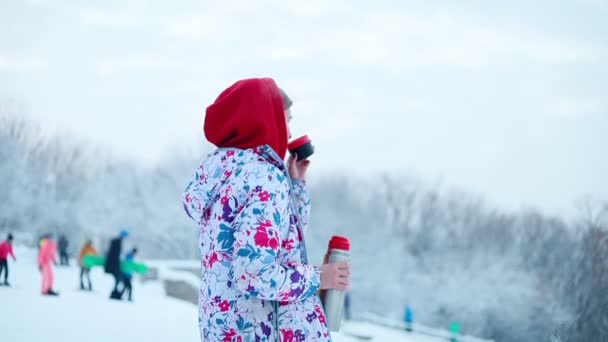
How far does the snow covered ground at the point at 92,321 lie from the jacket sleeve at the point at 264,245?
2.51m

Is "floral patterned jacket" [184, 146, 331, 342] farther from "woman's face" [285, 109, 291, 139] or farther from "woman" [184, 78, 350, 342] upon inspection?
"woman's face" [285, 109, 291, 139]

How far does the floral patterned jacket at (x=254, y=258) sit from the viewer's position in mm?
1645

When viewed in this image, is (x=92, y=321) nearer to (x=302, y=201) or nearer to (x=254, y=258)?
(x=302, y=201)

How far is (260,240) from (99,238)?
33.0 metres

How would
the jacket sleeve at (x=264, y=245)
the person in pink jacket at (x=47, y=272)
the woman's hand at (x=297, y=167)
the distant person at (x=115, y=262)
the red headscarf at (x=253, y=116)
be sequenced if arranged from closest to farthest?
the jacket sleeve at (x=264, y=245) < the red headscarf at (x=253, y=116) < the woman's hand at (x=297, y=167) < the person in pink jacket at (x=47, y=272) < the distant person at (x=115, y=262)

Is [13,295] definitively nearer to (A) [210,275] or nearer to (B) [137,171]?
(A) [210,275]

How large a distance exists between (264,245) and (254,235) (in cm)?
4

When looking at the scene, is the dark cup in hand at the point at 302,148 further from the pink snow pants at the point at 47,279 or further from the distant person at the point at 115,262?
the pink snow pants at the point at 47,279

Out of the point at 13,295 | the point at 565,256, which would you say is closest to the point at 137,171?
the point at 13,295

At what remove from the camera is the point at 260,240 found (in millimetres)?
1631

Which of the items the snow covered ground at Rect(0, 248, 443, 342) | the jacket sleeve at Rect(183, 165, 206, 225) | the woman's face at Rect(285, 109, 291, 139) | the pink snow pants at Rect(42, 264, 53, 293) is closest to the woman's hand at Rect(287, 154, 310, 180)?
the woman's face at Rect(285, 109, 291, 139)

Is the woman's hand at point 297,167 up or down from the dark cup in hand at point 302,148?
down

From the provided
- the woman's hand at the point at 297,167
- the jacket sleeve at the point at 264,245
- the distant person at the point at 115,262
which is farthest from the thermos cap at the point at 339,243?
the distant person at the point at 115,262

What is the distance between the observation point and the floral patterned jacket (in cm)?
164
